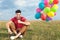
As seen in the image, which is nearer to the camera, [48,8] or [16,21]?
[16,21]

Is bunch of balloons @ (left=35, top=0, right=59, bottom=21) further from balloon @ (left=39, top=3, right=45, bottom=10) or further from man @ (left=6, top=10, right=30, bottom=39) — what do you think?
man @ (left=6, top=10, right=30, bottom=39)

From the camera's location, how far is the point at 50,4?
8.91m

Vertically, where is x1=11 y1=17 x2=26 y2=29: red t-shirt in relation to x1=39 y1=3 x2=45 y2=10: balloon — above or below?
below

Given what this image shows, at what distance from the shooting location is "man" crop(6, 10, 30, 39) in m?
6.84

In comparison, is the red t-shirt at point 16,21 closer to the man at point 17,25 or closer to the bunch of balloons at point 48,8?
the man at point 17,25

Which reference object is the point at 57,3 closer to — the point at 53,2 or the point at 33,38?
the point at 53,2

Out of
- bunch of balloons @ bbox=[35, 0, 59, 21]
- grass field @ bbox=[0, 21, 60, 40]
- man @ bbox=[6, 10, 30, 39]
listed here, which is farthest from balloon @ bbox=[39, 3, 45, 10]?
man @ bbox=[6, 10, 30, 39]

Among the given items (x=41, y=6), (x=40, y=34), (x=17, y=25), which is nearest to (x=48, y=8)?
(x=41, y=6)

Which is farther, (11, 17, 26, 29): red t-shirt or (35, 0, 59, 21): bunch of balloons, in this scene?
(35, 0, 59, 21): bunch of balloons

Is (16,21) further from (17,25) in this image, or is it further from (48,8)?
(48,8)

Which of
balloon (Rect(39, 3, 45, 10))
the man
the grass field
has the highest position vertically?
balloon (Rect(39, 3, 45, 10))

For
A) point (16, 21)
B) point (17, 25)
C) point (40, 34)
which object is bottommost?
point (40, 34)

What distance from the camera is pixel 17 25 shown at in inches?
277

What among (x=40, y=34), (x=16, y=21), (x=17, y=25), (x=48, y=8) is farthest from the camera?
(x=48, y=8)
